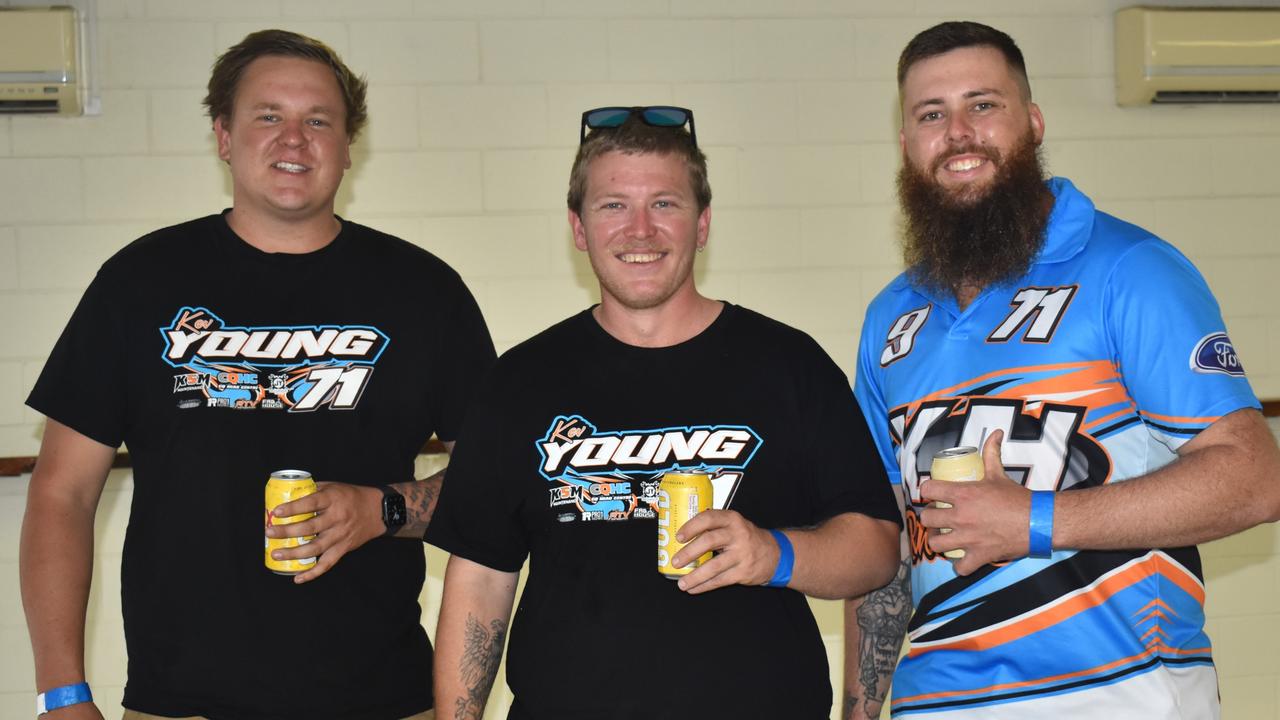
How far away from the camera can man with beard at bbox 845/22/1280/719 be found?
1.66m

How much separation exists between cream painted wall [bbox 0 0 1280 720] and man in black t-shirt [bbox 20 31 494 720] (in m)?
1.61

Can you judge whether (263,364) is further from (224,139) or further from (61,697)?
(61,697)

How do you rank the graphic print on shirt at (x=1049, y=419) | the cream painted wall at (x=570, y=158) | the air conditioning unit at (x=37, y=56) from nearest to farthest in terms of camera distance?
the graphic print on shirt at (x=1049, y=419), the air conditioning unit at (x=37, y=56), the cream painted wall at (x=570, y=158)

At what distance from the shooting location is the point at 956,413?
6.09 feet

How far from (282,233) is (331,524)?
0.58 meters

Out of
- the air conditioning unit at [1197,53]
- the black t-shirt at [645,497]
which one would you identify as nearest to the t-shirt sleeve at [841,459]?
the black t-shirt at [645,497]

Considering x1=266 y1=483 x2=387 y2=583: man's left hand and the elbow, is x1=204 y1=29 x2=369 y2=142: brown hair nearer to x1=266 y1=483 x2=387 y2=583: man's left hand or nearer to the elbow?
x1=266 y1=483 x2=387 y2=583: man's left hand

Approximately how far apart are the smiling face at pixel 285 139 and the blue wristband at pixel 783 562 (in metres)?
1.06

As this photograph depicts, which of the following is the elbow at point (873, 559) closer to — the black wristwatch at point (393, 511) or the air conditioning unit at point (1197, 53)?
the black wristwatch at point (393, 511)

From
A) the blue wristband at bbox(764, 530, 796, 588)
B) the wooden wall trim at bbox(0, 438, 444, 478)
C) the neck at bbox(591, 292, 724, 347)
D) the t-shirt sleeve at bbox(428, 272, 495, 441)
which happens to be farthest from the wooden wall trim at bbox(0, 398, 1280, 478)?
the blue wristband at bbox(764, 530, 796, 588)

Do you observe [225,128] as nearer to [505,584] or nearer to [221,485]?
[221,485]

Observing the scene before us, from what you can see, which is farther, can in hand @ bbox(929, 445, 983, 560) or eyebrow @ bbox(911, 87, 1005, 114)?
eyebrow @ bbox(911, 87, 1005, 114)

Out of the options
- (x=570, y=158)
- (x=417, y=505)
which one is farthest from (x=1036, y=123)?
(x=570, y=158)

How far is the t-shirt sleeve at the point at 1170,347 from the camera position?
5.48 feet
